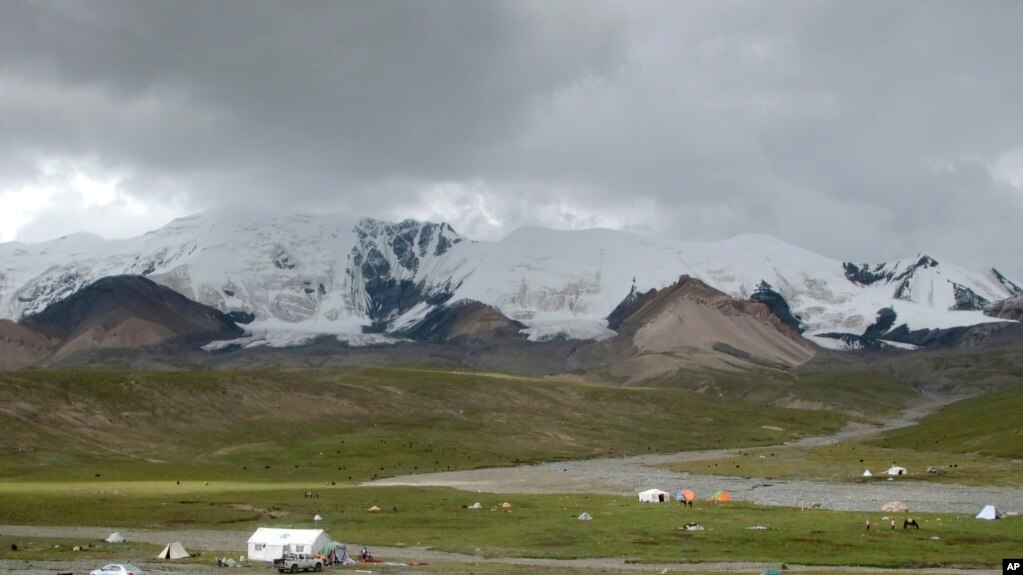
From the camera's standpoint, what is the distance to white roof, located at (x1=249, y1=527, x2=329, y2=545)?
72.3 meters

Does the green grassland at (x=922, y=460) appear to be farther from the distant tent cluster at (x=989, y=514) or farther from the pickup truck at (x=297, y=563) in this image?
the pickup truck at (x=297, y=563)

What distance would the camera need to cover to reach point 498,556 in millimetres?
75750

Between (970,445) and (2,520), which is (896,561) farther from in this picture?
(970,445)

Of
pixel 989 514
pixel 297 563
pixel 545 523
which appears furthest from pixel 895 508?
pixel 297 563

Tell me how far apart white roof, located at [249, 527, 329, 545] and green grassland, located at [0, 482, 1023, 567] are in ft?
17.5

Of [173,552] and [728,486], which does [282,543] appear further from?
[728,486]

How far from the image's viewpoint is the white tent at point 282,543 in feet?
236

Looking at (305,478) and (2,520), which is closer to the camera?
(2,520)

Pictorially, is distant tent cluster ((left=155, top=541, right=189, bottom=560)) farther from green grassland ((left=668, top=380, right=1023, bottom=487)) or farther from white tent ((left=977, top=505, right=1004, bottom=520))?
green grassland ((left=668, top=380, right=1023, bottom=487))

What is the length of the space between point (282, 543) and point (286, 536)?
0.71 metres

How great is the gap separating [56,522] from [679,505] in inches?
2214

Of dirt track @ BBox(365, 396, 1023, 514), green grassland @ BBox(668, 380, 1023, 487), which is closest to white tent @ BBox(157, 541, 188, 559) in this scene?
dirt track @ BBox(365, 396, 1023, 514)

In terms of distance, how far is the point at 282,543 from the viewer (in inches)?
2867

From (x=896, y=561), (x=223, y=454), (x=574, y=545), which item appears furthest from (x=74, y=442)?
(x=896, y=561)
